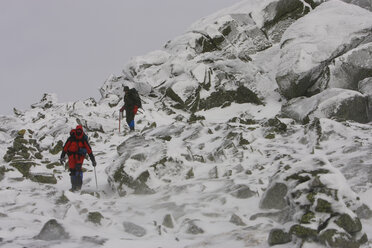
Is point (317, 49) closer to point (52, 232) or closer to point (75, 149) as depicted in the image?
point (75, 149)

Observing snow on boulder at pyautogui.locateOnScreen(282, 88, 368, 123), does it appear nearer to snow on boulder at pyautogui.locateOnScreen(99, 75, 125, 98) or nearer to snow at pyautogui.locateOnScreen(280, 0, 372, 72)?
snow at pyautogui.locateOnScreen(280, 0, 372, 72)

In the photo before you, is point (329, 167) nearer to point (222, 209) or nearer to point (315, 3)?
point (222, 209)

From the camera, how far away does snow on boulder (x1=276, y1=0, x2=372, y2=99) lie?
1831 centimetres

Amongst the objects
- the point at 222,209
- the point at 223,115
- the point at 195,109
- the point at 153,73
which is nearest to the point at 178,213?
the point at 222,209

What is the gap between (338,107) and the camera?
1399 centimetres

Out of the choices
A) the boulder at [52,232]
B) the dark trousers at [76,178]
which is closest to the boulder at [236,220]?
the boulder at [52,232]

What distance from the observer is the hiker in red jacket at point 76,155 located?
32.7 ft

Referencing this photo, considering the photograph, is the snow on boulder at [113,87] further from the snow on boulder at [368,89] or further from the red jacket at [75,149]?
the red jacket at [75,149]

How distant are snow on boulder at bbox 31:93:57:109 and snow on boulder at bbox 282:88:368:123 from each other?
903 inches

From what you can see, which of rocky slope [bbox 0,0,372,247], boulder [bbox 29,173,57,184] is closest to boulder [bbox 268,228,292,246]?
rocky slope [bbox 0,0,372,247]

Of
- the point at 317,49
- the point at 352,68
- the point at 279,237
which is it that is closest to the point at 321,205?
the point at 279,237

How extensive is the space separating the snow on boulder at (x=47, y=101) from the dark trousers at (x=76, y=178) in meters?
22.7

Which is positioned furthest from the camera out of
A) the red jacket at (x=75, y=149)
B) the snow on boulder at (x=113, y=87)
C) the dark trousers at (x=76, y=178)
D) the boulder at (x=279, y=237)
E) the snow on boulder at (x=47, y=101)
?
the snow on boulder at (x=47, y=101)

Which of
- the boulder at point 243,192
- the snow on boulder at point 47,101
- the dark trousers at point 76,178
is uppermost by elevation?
the snow on boulder at point 47,101
